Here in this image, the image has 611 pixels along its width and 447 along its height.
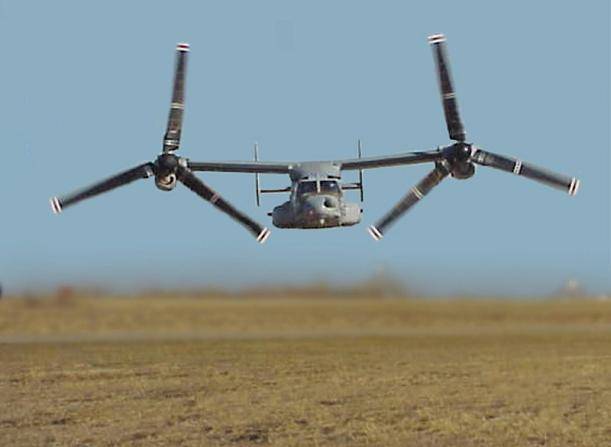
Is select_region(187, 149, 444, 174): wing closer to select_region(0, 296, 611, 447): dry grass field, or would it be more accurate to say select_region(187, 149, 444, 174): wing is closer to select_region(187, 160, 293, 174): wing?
select_region(187, 160, 293, 174): wing

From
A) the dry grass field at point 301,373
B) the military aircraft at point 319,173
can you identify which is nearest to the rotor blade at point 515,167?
the military aircraft at point 319,173

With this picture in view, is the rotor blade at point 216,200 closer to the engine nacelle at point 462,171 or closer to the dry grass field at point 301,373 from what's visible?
the engine nacelle at point 462,171

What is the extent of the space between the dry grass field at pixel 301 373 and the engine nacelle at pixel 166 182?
14.4m

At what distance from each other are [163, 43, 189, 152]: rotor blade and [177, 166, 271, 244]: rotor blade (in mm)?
1241

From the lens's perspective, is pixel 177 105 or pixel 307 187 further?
pixel 177 105

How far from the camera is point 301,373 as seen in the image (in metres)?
52.6

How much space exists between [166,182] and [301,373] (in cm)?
2990

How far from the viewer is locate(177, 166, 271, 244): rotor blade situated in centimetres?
2461

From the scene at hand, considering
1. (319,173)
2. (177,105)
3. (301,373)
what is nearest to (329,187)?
(319,173)

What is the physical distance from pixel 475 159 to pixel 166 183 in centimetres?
746

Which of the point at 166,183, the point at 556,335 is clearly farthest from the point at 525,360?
the point at 166,183

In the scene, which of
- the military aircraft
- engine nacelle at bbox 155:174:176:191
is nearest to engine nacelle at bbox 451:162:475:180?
the military aircraft

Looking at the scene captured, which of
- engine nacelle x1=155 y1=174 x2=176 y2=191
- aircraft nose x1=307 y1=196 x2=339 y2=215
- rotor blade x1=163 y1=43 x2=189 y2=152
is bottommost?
aircraft nose x1=307 y1=196 x2=339 y2=215

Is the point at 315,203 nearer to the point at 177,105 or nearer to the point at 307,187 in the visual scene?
the point at 307,187
